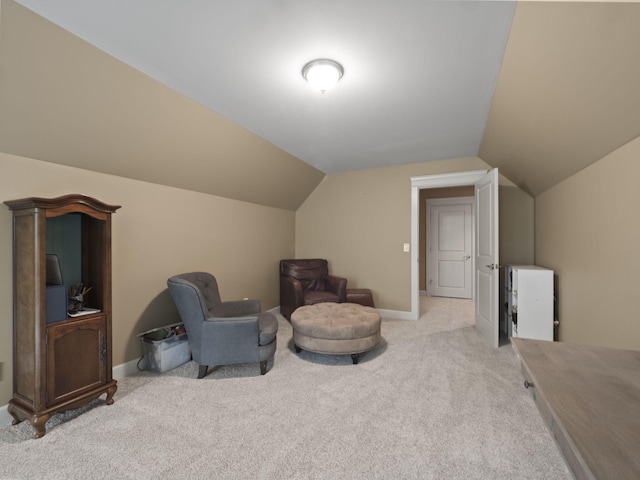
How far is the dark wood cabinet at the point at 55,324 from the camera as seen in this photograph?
74.3 inches

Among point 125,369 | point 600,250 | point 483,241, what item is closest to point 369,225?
point 483,241

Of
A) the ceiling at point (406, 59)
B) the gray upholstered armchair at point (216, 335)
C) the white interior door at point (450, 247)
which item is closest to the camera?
the ceiling at point (406, 59)

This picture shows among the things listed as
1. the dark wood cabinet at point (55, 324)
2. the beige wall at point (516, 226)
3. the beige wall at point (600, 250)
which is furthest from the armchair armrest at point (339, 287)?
the dark wood cabinet at point (55, 324)

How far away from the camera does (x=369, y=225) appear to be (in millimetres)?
5000

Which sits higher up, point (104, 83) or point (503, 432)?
point (104, 83)

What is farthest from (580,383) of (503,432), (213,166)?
(213,166)

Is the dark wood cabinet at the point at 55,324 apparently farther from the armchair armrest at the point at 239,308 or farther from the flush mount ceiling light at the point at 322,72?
the flush mount ceiling light at the point at 322,72

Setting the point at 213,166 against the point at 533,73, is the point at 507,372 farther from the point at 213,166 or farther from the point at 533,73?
the point at 213,166

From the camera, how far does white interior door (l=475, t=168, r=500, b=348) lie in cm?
340

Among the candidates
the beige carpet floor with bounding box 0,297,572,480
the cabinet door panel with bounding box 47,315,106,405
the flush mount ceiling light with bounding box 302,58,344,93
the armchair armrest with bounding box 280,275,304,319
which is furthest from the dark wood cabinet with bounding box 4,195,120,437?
the armchair armrest with bounding box 280,275,304,319

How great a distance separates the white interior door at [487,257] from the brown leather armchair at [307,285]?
1870 mm

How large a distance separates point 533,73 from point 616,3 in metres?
0.68

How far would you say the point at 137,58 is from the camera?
1.94 metres

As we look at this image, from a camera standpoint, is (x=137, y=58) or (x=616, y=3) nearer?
(x=616, y=3)
